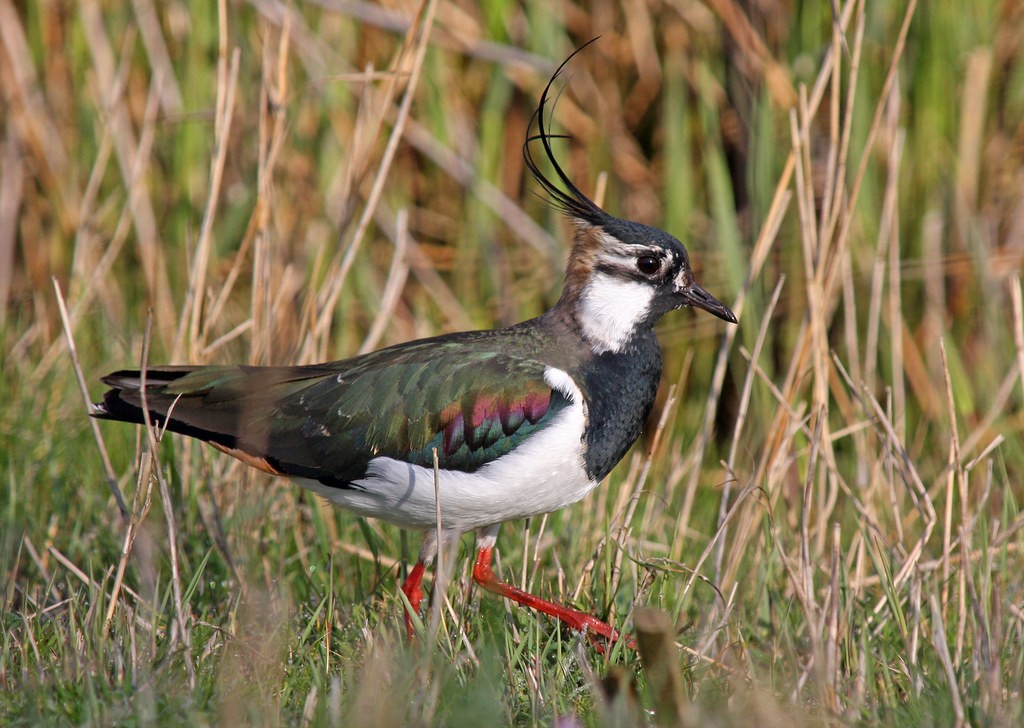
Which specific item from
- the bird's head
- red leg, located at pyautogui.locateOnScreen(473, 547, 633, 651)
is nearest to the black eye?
the bird's head

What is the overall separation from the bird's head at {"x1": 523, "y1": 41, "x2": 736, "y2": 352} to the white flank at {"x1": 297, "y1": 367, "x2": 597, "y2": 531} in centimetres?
30

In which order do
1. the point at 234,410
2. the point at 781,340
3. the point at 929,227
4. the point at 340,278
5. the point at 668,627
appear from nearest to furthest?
the point at 668,627, the point at 234,410, the point at 340,278, the point at 929,227, the point at 781,340

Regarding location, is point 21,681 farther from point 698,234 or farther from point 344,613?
point 698,234

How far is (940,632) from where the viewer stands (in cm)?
276

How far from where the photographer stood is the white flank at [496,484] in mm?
3506

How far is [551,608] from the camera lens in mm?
3459

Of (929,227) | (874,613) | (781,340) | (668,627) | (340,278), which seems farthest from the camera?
(781,340)

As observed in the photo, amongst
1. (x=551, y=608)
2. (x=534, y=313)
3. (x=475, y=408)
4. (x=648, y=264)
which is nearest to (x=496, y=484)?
(x=475, y=408)

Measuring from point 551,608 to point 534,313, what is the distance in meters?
2.89

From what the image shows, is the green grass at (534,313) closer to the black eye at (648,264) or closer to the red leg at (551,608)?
the red leg at (551,608)

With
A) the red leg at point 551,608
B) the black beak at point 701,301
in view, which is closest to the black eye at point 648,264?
the black beak at point 701,301

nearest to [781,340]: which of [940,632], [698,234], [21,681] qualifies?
[698,234]

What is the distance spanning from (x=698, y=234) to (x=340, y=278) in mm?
2330

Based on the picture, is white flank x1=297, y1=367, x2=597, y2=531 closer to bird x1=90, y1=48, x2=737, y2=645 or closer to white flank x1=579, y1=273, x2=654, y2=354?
bird x1=90, y1=48, x2=737, y2=645
